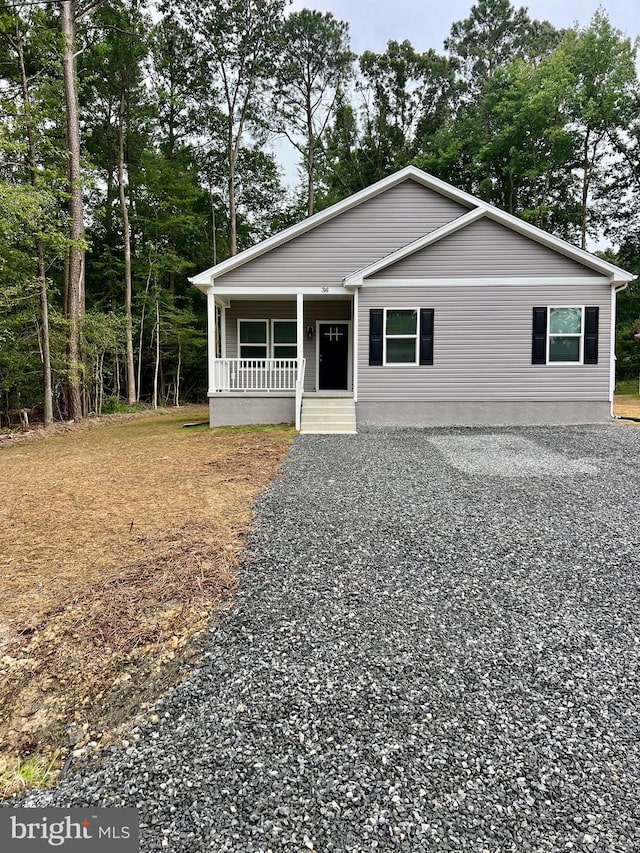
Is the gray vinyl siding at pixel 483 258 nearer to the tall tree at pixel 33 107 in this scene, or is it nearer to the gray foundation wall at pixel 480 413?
the gray foundation wall at pixel 480 413

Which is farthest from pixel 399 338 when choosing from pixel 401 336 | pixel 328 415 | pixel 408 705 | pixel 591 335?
pixel 408 705

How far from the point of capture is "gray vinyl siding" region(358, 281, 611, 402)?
11.1 metres

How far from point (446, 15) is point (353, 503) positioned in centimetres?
3199

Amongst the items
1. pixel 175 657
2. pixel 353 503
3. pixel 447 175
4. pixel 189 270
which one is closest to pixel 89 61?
pixel 189 270

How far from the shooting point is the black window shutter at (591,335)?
10.9 metres

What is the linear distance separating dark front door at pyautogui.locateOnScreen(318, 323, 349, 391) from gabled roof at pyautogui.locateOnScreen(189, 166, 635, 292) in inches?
91.3

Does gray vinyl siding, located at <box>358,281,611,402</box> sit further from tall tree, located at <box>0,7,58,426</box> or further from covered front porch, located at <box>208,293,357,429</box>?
tall tree, located at <box>0,7,58,426</box>

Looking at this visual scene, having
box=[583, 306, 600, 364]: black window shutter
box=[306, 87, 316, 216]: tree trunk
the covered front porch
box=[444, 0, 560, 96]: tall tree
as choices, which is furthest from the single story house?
box=[444, 0, 560, 96]: tall tree

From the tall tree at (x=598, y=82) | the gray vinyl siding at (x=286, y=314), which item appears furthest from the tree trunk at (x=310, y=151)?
the gray vinyl siding at (x=286, y=314)

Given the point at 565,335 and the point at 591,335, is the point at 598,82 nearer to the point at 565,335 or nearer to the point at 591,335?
the point at 591,335

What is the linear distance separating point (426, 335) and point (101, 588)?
9.38m

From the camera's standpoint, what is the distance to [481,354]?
11219 mm

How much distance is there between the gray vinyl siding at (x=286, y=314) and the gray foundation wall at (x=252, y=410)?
2.05 metres

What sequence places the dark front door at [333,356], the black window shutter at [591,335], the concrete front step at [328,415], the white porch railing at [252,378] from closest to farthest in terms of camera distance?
the concrete front step at [328,415] < the black window shutter at [591,335] < the white porch railing at [252,378] < the dark front door at [333,356]
